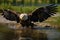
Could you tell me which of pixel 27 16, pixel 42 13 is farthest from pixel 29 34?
pixel 27 16

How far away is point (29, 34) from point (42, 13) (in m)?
1.33

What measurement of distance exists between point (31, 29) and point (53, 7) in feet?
4.34

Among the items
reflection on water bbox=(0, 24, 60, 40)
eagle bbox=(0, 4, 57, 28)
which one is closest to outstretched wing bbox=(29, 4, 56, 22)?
eagle bbox=(0, 4, 57, 28)

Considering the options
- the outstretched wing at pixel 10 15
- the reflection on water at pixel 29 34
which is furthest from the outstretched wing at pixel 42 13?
the outstretched wing at pixel 10 15

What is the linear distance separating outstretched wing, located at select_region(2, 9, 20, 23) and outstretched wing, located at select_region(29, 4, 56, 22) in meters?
0.54

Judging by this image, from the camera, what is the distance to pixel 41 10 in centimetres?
1209

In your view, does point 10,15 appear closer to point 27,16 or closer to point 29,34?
point 27,16

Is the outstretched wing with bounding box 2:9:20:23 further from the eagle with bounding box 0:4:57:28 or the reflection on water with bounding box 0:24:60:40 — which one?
the reflection on water with bounding box 0:24:60:40

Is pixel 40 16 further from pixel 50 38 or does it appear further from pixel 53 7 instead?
pixel 50 38

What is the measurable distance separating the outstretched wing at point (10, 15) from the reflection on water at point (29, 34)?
41 centimetres

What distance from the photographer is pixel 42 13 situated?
1231cm

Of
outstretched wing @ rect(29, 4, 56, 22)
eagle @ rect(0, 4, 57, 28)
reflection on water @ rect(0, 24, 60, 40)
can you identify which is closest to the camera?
reflection on water @ rect(0, 24, 60, 40)

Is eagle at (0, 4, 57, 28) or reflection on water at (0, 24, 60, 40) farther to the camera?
eagle at (0, 4, 57, 28)

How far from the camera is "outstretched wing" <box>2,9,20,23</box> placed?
12444 millimetres
